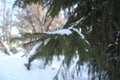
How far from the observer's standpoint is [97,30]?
3193mm

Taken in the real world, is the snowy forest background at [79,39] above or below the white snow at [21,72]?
above

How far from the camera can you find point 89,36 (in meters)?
3.01

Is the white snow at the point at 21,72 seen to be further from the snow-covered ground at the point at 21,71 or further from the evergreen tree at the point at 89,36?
the evergreen tree at the point at 89,36

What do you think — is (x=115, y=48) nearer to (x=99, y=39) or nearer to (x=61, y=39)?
(x=99, y=39)

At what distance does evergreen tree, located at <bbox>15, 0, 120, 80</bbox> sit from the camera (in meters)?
2.11

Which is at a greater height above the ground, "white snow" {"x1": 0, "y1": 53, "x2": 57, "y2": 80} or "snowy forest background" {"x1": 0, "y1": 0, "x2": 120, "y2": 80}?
"snowy forest background" {"x1": 0, "y1": 0, "x2": 120, "y2": 80}

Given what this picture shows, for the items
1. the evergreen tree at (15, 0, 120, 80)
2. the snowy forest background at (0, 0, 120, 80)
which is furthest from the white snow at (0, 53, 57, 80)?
the evergreen tree at (15, 0, 120, 80)

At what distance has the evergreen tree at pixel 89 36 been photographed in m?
2.11

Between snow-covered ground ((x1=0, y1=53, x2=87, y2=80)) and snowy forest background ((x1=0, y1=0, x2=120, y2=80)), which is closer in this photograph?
snowy forest background ((x1=0, y1=0, x2=120, y2=80))

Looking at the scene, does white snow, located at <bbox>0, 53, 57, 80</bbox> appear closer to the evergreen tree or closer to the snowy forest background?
the snowy forest background

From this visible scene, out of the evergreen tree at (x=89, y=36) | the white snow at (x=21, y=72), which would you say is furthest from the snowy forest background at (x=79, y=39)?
the white snow at (x=21, y=72)

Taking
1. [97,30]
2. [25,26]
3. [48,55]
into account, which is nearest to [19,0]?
[97,30]

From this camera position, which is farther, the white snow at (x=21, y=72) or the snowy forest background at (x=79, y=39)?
the white snow at (x=21, y=72)

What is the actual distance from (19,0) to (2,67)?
5.08 meters
